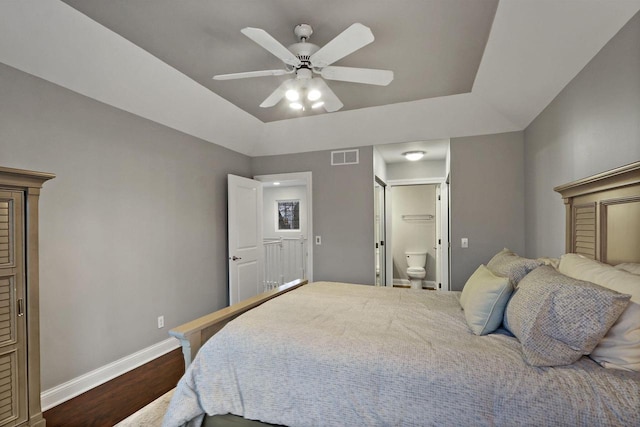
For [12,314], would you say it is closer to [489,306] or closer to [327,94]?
[327,94]

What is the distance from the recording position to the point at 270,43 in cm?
172

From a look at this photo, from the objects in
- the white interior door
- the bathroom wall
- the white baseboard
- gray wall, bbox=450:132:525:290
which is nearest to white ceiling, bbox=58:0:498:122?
gray wall, bbox=450:132:525:290

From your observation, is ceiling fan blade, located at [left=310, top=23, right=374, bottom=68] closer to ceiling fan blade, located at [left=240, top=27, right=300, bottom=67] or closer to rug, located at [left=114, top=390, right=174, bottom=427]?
ceiling fan blade, located at [left=240, top=27, right=300, bottom=67]

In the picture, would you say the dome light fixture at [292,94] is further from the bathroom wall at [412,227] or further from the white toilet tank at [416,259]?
the white toilet tank at [416,259]

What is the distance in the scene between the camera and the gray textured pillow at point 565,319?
116cm

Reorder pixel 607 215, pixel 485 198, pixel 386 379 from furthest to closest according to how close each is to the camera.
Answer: pixel 485 198 → pixel 607 215 → pixel 386 379

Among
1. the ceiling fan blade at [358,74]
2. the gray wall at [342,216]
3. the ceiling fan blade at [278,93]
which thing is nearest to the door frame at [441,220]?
the gray wall at [342,216]

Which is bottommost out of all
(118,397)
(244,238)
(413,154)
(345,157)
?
(118,397)

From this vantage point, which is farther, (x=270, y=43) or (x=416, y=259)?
(x=416, y=259)

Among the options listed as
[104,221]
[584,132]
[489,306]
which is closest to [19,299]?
[104,221]

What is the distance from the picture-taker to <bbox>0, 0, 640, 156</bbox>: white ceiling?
181 cm

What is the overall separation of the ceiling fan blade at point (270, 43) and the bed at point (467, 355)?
1.60 meters

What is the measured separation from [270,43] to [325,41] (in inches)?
25.8

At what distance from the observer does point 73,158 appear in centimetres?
237
